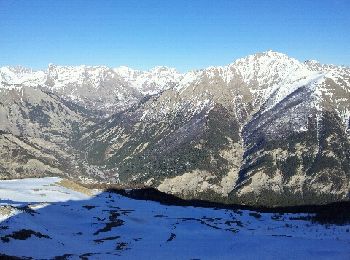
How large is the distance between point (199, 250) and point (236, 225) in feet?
139

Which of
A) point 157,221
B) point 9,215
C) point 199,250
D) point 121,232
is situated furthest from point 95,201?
point 199,250

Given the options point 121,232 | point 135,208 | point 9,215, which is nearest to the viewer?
point 9,215

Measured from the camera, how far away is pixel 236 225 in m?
117

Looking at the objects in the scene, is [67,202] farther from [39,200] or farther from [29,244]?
[29,244]

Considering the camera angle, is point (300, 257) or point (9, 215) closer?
point (300, 257)

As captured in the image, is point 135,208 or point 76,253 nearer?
point 76,253

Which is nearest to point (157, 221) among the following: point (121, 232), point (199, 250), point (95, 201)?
point (121, 232)

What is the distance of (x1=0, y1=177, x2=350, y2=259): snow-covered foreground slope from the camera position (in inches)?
2721

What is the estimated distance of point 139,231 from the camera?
3851 inches

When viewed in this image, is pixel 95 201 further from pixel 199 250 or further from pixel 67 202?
pixel 199 250

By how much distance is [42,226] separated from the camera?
281 ft

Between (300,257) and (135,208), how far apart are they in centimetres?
7742

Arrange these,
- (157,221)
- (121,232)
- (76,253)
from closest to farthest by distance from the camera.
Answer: (76,253) < (121,232) < (157,221)

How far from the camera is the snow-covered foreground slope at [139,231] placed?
2721 inches
